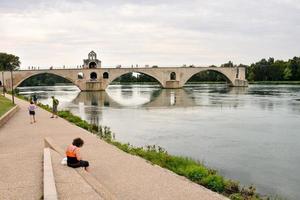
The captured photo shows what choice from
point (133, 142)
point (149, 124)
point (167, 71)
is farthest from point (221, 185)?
point (167, 71)

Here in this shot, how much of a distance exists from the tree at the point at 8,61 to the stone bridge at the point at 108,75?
21107 millimetres

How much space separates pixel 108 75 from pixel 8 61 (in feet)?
107

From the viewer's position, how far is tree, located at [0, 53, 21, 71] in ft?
306

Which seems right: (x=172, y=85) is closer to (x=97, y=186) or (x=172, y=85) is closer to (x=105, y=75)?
(x=105, y=75)

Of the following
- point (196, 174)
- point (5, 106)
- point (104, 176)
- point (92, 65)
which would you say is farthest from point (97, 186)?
point (92, 65)

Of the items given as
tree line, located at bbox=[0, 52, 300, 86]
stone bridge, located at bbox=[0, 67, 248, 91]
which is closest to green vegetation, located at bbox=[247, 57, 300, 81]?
tree line, located at bbox=[0, 52, 300, 86]

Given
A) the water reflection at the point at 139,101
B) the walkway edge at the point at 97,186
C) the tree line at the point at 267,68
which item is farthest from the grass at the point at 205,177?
the tree line at the point at 267,68

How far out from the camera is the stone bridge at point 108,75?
7244 centimetres

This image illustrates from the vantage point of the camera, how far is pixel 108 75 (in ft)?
258

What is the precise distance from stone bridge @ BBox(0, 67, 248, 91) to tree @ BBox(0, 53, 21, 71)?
69.2 ft

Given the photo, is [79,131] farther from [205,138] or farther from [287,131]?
[287,131]

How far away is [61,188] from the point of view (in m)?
7.20

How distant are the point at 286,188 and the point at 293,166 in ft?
8.38

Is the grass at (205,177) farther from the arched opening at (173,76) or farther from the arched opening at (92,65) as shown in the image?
the arched opening at (173,76)
